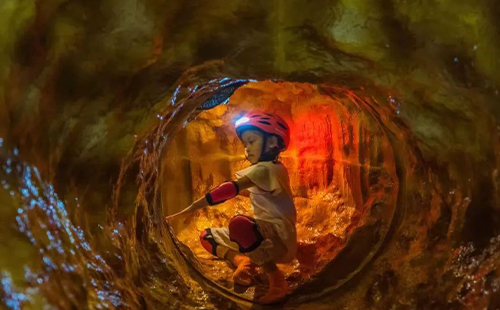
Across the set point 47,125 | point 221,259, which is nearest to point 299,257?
point 221,259

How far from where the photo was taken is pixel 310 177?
8.57ft

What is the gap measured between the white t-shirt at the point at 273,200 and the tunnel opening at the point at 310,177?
0.76 feet

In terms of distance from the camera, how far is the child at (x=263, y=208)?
5.86 ft

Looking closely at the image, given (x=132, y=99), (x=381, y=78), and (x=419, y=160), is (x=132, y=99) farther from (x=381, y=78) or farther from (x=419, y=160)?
(x=419, y=160)

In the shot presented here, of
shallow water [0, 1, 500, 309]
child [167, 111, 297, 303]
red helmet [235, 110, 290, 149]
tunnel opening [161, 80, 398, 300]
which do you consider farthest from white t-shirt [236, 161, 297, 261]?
shallow water [0, 1, 500, 309]

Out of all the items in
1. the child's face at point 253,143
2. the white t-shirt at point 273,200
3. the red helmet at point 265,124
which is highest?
the red helmet at point 265,124

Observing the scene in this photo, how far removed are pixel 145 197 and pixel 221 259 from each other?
0.51 metres

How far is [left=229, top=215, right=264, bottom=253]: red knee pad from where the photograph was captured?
178cm

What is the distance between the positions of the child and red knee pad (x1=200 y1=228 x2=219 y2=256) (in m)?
0.06

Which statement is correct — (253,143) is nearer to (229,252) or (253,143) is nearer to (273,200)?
(273,200)

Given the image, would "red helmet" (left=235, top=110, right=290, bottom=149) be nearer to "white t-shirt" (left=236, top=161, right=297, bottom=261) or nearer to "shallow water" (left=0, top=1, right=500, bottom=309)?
"white t-shirt" (left=236, top=161, right=297, bottom=261)

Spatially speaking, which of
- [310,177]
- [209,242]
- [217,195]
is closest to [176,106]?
[217,195]

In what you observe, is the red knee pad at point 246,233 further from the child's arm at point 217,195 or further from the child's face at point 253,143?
the child's face at point 253,143

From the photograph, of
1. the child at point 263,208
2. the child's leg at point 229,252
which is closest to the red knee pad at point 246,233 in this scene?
the child at point 263,208
